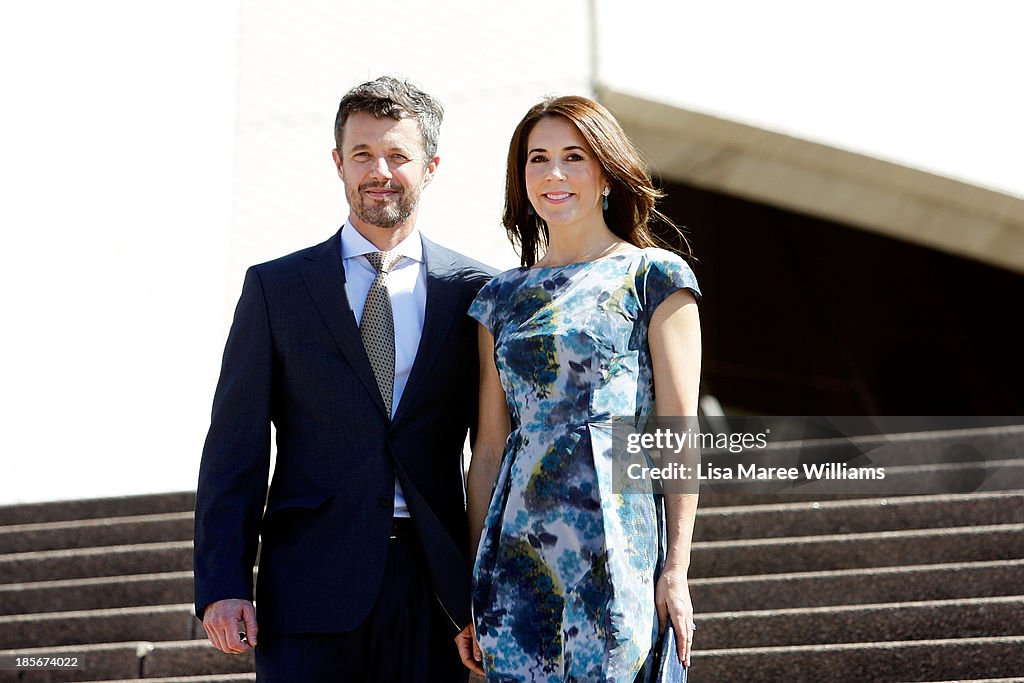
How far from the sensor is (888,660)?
380 cm

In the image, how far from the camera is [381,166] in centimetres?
288

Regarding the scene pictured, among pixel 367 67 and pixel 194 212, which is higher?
pixel 367 67

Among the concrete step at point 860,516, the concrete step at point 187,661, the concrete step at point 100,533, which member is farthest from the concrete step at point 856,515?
the concrete step at point 100,533

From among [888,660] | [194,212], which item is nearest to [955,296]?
[194,212]

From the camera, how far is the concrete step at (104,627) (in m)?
4.57

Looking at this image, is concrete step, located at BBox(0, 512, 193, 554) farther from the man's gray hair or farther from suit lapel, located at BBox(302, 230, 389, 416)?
the man's gray hair

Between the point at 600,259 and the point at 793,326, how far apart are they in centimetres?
1152

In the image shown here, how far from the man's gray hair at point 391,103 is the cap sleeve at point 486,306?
1.29ft

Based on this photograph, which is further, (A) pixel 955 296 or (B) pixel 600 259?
(A) pixel 955 296

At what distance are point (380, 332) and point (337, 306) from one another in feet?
0.38

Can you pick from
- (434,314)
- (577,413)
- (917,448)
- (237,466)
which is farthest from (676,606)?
(917,448)

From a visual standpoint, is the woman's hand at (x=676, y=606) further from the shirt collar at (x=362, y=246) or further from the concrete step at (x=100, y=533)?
the concrete step at (x=100, y=533)

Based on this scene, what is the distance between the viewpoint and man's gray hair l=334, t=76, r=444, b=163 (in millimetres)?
2920

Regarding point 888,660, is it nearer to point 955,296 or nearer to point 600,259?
point 600,259
